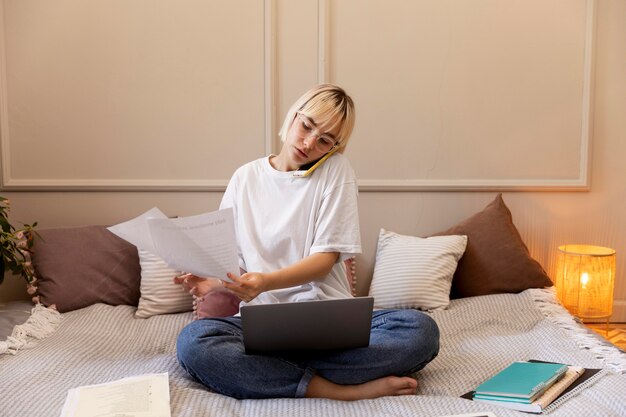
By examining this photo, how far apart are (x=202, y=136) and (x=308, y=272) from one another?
109 cm

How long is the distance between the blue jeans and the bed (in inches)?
1.6

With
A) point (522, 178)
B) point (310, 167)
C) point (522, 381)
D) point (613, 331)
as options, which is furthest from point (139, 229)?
point (613, 331)

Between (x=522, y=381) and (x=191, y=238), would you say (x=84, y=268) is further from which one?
(x=522, y=381)

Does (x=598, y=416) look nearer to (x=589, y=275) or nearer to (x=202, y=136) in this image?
(x=589, y=275)

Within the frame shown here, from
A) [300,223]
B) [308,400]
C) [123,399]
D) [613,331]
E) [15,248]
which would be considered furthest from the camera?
[613,331]

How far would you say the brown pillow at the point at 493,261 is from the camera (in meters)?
2.44

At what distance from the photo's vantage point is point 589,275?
8.26ft

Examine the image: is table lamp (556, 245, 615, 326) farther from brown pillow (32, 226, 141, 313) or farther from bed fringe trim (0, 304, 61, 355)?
bed fringe trim (0, 304, 61, 355)

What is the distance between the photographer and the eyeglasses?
176 cm

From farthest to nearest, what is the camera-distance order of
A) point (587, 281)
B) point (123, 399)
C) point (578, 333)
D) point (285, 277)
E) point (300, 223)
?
point (587, 281) → point (578, 333) → point (300, 223) → point (285, 277) → point (123, 399)

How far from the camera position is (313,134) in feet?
5.77

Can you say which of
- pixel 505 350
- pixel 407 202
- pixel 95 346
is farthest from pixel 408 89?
pixel 95 346

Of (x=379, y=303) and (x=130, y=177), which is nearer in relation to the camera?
(x=379, y=303)

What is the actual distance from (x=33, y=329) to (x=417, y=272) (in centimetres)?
126
